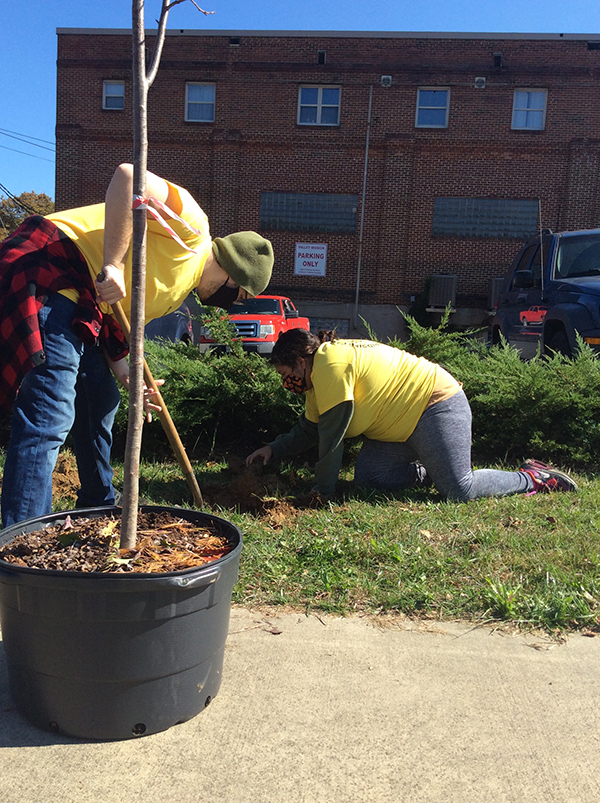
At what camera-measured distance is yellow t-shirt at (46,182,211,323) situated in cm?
264

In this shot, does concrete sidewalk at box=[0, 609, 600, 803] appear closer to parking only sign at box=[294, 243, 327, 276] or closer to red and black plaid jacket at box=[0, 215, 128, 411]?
red and black plaid jacket at box=[0, 215, 128, 411]

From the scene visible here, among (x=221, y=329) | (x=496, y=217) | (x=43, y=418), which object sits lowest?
(x=43, y=418)

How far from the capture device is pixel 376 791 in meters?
1.74

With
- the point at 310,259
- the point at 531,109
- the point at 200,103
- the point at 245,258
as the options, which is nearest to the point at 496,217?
the point at 531,109

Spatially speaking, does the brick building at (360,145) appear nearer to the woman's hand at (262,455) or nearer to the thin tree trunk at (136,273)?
the woman's hand at (262,455)

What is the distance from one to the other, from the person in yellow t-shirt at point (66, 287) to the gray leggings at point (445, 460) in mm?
1694

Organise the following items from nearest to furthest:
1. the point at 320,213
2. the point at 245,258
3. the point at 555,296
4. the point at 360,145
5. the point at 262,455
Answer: the point at 245,258, the point at 262,455, the point at 555,296, the point at 360,145, the point at 320,213

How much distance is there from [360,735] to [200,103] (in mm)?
24459

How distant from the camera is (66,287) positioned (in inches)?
105

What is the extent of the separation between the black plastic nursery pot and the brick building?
69.8ft

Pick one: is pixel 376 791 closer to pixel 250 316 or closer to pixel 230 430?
pixel 230 430

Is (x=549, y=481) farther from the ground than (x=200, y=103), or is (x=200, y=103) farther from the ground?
(x=200, y=103)

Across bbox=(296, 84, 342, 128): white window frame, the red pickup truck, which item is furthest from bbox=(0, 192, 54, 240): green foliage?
the red pickup truck

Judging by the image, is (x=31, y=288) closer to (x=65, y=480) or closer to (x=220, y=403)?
(x=65, y=480)
